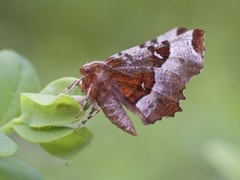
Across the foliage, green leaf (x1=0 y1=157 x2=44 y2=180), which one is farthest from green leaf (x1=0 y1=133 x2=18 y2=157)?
green leaf (x1=0 y1=157 x2=44 y2=180)

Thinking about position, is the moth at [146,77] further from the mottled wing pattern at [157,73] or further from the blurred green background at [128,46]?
the blurred green background at [128,46]

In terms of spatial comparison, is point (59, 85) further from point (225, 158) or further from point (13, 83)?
point (225, 158)

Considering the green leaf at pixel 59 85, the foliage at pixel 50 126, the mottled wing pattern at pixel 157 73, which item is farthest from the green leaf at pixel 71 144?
the mottled wing pattern at pixel 157 73

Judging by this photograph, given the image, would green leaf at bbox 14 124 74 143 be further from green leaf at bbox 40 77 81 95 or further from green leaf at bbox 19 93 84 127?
green leaf at bbox 40 77 81 95

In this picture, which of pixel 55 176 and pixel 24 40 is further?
pixel 24 40

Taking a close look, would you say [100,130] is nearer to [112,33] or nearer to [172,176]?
[172,176]

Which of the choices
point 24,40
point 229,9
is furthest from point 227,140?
point 24,40
